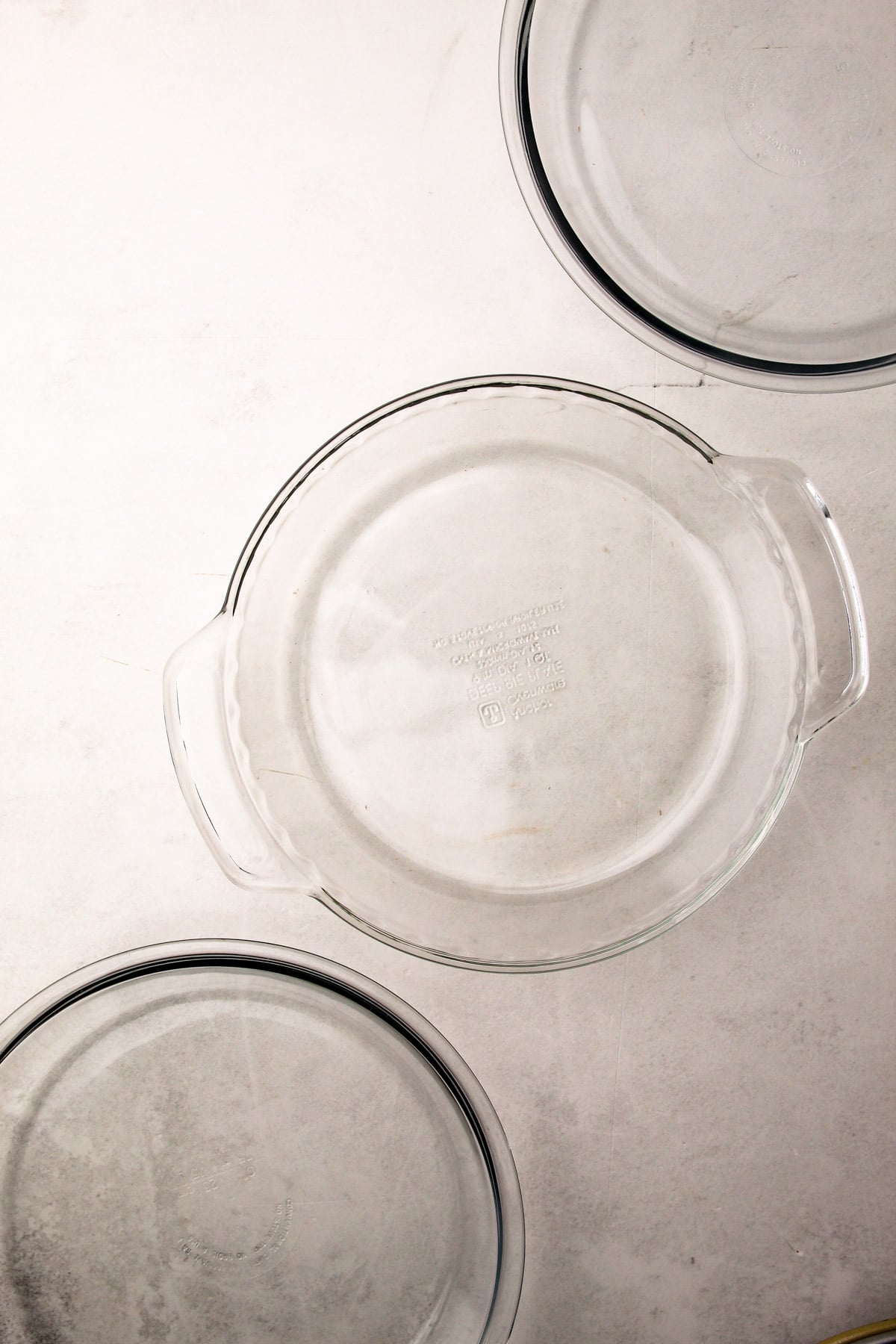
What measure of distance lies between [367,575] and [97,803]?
36 centimetres

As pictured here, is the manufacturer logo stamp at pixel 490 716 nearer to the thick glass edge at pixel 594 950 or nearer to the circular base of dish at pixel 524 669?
the circular base of dish at pixel 524 669

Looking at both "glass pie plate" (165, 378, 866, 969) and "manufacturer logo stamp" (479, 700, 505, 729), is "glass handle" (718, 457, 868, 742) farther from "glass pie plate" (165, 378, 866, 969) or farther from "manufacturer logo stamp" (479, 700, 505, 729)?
"manufacturer logo stamp" (479, 700, 505, 729)

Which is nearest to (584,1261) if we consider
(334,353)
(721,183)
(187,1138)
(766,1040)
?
(766,1040)

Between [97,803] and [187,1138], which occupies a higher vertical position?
[97,803]

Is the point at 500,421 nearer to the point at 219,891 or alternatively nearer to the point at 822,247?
the point at 822,247

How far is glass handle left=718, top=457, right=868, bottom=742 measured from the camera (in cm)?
66

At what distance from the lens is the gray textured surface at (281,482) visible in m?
0.73

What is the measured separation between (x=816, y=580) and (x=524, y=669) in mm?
272

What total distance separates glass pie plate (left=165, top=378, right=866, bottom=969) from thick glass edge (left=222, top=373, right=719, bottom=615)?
14 millimetres

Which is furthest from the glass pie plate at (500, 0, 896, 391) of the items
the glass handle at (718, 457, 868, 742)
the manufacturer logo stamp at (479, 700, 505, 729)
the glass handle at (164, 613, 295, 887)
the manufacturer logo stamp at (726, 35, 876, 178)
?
the glass handle at (164, 613, 295, 887)

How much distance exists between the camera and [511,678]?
2.36 feet

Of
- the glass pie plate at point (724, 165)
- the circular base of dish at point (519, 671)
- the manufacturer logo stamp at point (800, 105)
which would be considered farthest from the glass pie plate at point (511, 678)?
the manufacturer logo stamp at point (800, 105)

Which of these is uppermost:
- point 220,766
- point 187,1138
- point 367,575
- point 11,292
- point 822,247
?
point 822,247

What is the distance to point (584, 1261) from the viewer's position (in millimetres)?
759
